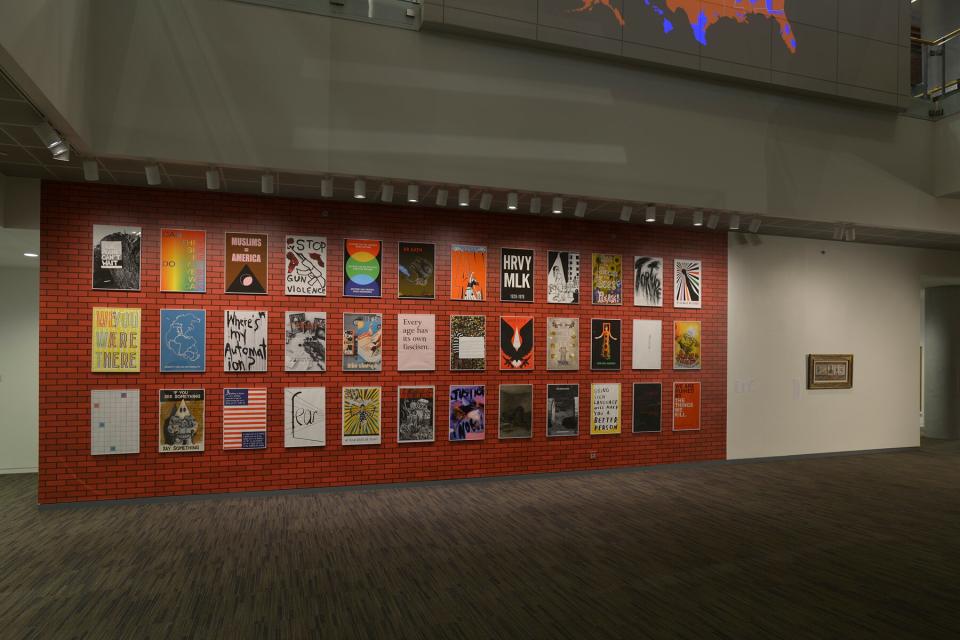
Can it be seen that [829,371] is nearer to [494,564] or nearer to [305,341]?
[494,564]

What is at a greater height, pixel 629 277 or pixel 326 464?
pixel 629 277

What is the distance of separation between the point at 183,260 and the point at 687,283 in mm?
7604

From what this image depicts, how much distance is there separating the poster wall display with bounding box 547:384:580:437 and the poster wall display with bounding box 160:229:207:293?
5124 millimetres

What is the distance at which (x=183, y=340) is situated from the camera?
7.56 m

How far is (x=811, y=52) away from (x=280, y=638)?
10100 mm

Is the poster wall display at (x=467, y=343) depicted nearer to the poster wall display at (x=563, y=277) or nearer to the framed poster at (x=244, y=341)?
the poster wall display at (x=563, y=277)

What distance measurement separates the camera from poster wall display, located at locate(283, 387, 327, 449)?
795cm

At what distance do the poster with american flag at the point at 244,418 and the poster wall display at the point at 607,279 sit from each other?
16.9 ft

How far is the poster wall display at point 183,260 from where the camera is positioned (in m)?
7.51

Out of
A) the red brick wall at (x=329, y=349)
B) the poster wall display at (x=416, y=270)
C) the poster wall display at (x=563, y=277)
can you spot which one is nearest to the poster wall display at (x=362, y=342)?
the red brick wall at (x=329, y=349)

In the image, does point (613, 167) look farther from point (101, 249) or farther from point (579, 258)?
point (101, 249)

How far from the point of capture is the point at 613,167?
7.90 m

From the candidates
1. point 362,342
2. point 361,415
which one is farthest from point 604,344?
point 361,415

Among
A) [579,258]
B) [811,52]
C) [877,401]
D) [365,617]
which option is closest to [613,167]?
[579,258]
